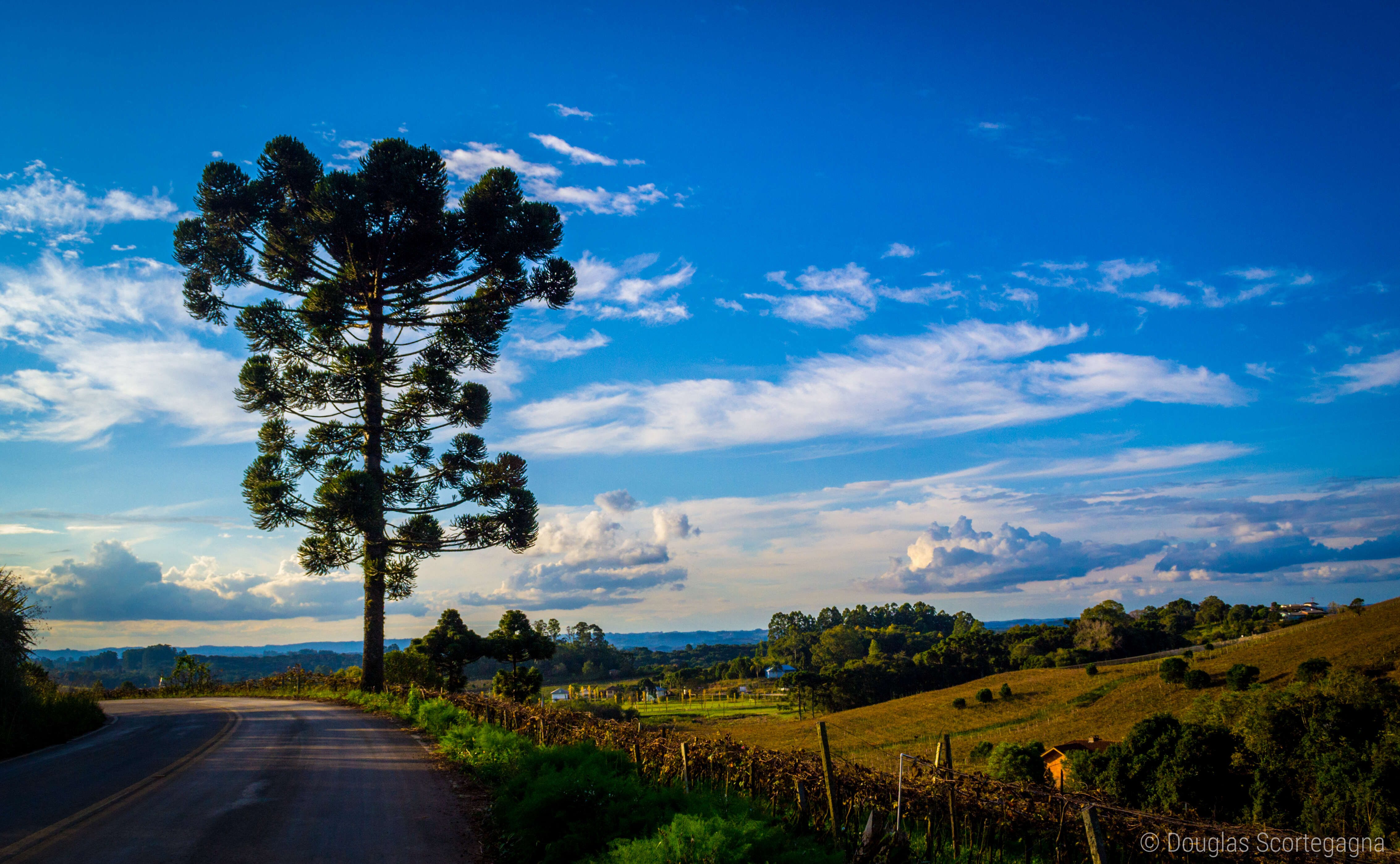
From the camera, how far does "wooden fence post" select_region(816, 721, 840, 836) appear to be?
747 centimetres

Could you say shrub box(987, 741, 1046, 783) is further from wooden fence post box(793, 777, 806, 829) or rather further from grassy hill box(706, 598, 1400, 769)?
wooden fence post box(793, 777, 806, 829)

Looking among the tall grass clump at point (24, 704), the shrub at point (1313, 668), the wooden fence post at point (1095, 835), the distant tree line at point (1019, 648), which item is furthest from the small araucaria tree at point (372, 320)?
the distant tree line at point (1019, 648)

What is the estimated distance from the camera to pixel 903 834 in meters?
7.37

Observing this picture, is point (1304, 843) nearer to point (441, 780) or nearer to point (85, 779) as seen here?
point (441, 780)

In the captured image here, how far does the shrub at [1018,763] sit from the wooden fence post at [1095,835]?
104 ft

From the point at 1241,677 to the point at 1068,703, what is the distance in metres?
15.6

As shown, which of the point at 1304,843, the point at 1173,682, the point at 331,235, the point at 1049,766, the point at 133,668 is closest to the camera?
the point at 1304,843

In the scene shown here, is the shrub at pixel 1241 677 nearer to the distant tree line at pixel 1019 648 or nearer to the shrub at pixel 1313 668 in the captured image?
the shrub at pixel 1313 668

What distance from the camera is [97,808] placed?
8305mm

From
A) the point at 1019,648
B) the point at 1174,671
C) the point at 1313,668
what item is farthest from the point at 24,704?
the point at 1019,648

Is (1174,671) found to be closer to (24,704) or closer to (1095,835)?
(1095,835)

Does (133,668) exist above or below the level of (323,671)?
below

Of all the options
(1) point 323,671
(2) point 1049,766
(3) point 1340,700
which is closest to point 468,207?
(1) point 323,671

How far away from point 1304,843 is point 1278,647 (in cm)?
7179
